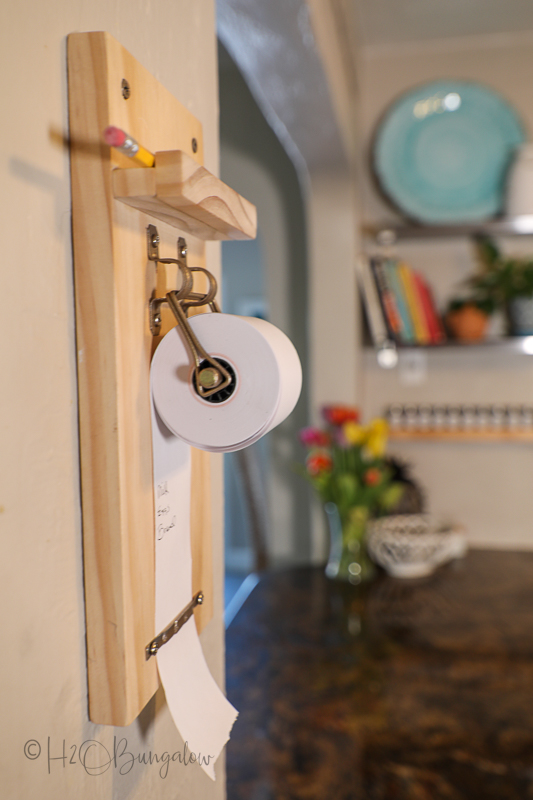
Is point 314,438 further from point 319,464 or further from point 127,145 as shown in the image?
point 127,145

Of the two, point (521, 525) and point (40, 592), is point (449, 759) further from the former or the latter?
point (521, 525)

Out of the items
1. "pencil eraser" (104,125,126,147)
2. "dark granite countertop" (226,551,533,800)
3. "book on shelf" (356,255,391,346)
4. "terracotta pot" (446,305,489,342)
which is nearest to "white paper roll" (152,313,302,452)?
"pencil eraser" (104,125,126,147)

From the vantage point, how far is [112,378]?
14.6 inches

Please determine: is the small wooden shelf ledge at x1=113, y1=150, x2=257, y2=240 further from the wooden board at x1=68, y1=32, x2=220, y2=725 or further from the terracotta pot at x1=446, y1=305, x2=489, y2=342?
the terracotta pot at x1=446, y1=305, x2=489, y2=342

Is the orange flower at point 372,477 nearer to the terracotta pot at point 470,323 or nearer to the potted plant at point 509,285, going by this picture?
the terracotta pot at point 470,323

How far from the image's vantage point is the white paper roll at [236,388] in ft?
1.30

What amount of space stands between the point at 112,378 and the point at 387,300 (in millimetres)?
1845

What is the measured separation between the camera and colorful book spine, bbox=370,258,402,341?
83.1 inches

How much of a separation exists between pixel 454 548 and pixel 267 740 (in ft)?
3.28

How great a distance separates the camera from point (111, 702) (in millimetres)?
385

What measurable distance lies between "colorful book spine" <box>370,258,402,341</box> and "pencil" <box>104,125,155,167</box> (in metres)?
1.82

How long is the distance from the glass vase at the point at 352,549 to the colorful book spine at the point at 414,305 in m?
0.68

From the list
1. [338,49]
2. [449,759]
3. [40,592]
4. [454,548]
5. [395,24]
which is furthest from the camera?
[395,24]

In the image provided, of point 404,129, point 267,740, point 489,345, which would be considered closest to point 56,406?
point 267,740
